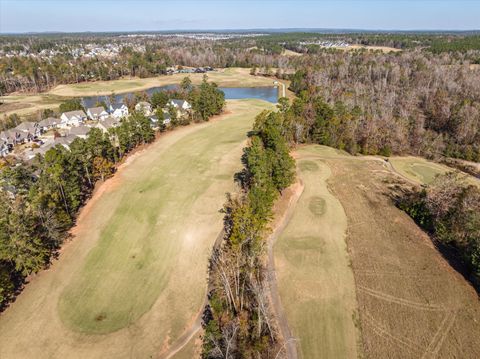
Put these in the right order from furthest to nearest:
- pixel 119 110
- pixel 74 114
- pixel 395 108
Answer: pixel 119 110 < pixel 395 108 < pixel 74 114

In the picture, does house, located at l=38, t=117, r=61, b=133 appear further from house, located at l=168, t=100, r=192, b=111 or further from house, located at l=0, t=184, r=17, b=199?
house, located at l=0, t=184, r=17, b=199

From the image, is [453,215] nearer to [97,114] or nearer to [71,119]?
[97,114]

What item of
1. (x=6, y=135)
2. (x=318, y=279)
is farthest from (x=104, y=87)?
(x=318, y=279)

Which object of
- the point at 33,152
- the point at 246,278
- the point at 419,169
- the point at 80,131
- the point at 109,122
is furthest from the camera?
the point at 109,122

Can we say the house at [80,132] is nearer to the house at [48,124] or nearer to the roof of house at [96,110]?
the house at [48,124]

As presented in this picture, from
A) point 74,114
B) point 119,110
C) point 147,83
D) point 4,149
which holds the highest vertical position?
point 74,114

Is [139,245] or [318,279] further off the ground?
[139,245]

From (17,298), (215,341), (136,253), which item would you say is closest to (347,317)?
(215,341)
